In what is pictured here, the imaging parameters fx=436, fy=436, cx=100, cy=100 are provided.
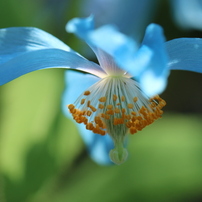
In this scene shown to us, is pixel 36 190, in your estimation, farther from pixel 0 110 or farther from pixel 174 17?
pixel 174 17

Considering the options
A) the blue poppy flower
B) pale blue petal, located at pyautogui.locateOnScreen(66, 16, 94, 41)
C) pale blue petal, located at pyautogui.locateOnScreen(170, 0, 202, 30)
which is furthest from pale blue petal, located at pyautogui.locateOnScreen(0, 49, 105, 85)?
pale blue petal, located at pyautogui.locateOnScreen(170, 0, 202, 30)

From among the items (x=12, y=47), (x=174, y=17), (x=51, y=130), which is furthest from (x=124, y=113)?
(x=174, y=17)

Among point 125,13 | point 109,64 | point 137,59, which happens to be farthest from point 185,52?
point 125,13

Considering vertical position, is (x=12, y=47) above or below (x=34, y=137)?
above

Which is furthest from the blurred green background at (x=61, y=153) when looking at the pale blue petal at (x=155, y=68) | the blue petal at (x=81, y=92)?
the pale blue petal at (x=155, y=68)

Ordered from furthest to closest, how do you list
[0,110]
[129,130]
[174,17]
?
[174,17]
[0,110]
[129,130]

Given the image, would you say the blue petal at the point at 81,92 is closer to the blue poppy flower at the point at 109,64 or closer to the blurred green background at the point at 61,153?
the blue poppy flower at the point at 109,64

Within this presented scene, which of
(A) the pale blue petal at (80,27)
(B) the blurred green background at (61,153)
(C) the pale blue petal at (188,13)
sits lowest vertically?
(B) the blurred green background at (61,153)
